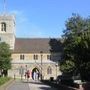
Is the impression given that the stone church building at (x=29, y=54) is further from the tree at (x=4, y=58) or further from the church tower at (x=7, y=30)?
the tree at (x=4, y=58)

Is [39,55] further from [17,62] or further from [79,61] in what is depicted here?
[79,61]

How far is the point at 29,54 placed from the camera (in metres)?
129

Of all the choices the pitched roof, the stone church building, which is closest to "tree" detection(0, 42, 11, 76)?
the stone church building

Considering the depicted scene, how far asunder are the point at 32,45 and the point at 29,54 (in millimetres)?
3324

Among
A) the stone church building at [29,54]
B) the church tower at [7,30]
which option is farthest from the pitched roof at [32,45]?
the church tower at [7,30]

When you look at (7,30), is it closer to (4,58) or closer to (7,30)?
(7,30)

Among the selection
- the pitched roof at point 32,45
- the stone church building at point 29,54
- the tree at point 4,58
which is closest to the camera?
the tree at point 4,58

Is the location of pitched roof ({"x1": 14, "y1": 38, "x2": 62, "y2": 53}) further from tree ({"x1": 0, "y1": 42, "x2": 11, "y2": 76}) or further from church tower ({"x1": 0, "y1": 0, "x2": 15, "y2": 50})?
tree ({"x1": 0, "y1": 42, "x2": 11, "y2": 76})

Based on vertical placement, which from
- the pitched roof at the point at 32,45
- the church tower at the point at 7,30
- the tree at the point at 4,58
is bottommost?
the tree at the point at 4,58

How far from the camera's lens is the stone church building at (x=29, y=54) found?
127000mm

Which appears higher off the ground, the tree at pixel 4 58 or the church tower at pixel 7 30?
the church tower at pixel 7 30

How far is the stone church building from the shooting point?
127000 mm

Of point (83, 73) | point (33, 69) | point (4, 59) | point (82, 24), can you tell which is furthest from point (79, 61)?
point (33, 69)

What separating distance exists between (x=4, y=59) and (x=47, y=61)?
83.2 ft
